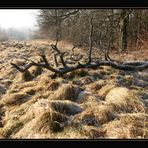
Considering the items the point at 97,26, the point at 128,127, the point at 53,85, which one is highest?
the point at 97,26

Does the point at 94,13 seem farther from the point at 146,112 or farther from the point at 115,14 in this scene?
the point at 146,112

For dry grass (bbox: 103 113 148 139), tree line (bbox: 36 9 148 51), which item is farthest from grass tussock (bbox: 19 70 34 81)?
dry grass (bbox: 103 113 148 139)

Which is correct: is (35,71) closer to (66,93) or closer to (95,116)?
(66,93)

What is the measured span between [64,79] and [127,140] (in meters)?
1.53

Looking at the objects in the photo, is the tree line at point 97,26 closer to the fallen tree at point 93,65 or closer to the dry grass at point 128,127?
the fallen tree at point 93,65

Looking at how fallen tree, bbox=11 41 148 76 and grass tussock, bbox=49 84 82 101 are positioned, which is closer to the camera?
grass tussock, bbox=49 84 82 101

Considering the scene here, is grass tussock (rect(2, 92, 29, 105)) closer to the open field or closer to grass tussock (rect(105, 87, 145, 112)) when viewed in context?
the open field

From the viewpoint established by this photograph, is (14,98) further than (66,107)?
Yes

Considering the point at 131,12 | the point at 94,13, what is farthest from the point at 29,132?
the point at 131,12

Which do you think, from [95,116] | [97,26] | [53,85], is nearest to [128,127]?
[95,116]

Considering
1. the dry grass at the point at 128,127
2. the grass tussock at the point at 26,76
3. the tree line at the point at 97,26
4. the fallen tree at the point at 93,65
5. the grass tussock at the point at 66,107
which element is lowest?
the dry grass at the point at 128,127

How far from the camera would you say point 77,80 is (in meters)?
5.00

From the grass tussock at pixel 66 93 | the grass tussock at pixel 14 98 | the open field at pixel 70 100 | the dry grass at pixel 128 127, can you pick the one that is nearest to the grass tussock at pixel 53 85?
the open field at pixel 70 100

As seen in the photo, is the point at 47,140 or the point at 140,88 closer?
the point at 47,140
